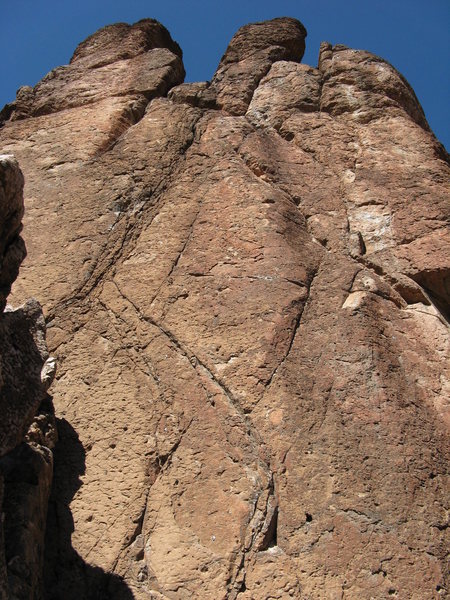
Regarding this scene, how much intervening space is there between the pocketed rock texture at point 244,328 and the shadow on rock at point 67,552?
14 millimetres

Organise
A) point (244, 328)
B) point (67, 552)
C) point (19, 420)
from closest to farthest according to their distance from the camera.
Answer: point (19, 420)
point (67, 552)
point (244, 328)

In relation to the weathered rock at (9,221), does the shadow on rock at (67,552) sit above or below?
below

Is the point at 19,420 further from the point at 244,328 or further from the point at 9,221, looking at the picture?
the point at 244,328

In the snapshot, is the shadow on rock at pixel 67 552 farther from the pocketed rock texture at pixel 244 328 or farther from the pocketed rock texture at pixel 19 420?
the pocketed rock texture at pixel 19 420

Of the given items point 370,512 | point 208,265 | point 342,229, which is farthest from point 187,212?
point 370,512

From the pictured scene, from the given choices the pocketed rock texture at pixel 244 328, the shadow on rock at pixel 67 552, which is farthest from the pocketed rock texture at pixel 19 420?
the pocketed rock texture at pixel 244 328

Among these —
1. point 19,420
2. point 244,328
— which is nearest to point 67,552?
point 19,420

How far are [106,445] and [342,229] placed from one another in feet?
8.06

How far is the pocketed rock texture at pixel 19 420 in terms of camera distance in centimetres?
387

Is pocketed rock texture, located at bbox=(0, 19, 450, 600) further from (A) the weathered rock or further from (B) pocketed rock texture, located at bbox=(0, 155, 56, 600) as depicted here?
(A) the weathered rock

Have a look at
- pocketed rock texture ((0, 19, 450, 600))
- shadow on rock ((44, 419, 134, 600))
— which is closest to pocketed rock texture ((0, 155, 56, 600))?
shadow on rock ((44, 419, 134, 600))

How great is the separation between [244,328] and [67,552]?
5.91 feet

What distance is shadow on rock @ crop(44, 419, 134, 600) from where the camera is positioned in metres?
4.26

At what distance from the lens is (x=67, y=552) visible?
446 cm
